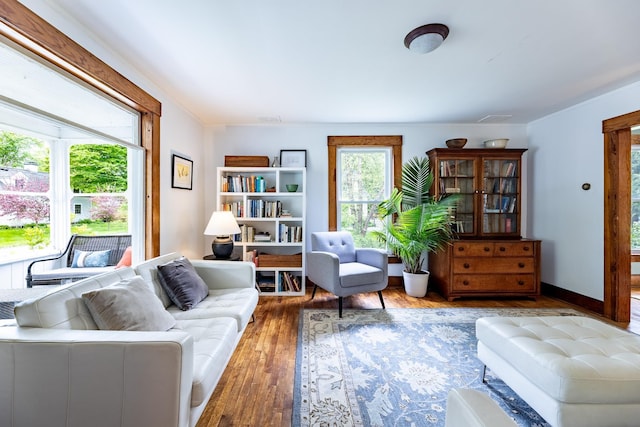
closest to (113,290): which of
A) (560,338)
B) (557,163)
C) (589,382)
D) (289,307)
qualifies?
(289,307)

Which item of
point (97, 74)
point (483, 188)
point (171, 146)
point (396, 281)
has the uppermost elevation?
point (97, 74)

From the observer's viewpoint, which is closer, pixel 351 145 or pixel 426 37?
pixel 426 37

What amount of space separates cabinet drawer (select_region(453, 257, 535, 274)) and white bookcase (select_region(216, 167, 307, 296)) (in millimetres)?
1908

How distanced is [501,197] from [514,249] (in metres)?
0.76

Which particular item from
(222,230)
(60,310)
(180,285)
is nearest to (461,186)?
(222,230)

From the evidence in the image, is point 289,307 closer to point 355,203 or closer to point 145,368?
point 355,203

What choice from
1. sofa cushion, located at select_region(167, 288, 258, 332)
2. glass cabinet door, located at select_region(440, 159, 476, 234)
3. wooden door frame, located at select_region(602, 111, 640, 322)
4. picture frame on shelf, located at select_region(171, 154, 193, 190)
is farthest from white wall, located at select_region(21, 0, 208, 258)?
wooden door frame, located at select_region(602, 111, 640, 322)

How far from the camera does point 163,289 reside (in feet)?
6.70

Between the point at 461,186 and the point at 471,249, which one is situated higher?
the point at 461,186

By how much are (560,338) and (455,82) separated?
2.14m

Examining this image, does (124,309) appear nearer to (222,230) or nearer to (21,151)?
(21,151)

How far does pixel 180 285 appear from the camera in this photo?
2.02 meters

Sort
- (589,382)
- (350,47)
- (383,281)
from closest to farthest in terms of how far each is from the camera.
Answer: (589,382) → (350,47) → (383,281)

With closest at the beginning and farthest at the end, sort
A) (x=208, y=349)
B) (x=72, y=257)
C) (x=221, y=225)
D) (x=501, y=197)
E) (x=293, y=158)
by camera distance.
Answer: (x=208, y=349)
(x=72, y=257)
(x=221, y=225)
(x=501, y=197)
(x=293, y=158)
